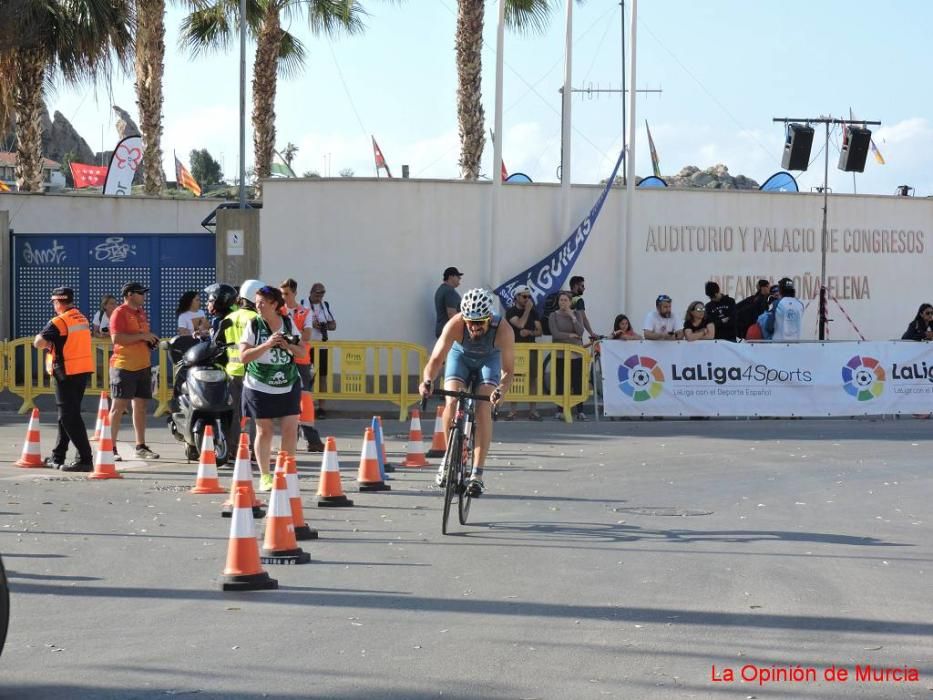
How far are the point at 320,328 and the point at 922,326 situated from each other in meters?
8.77

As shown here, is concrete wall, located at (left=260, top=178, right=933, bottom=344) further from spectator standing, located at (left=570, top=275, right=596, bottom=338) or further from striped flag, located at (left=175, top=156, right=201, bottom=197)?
striped flag, located at (left=175, top=156, right=201, bottom=197)

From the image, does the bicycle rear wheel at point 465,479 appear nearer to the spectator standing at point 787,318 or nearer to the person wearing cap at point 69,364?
the person wearing cap at point 69,364

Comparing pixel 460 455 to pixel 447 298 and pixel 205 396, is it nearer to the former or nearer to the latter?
pixel 205 396

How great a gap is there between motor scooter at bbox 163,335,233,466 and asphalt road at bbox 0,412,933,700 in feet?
1.36

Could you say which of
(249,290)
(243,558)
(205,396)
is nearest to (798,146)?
(205,396)

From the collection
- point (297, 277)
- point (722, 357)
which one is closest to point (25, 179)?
point (297, 277)

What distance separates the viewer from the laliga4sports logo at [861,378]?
20.6 m

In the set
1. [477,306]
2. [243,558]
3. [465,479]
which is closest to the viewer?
[243,558]

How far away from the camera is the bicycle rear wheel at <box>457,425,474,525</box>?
10.6 meters

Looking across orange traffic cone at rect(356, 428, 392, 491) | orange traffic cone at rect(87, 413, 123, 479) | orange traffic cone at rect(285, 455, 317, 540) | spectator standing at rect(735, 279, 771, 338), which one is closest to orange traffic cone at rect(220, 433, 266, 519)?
orange traffic cone at rect(285, 455, 317, 540)

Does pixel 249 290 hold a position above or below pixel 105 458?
above

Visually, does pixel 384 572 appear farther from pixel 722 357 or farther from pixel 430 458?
pixel 722 357

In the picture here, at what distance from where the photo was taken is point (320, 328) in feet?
69.4

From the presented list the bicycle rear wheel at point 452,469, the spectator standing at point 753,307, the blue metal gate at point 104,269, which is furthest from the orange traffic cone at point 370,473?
the blue metal gate at point 104,269
